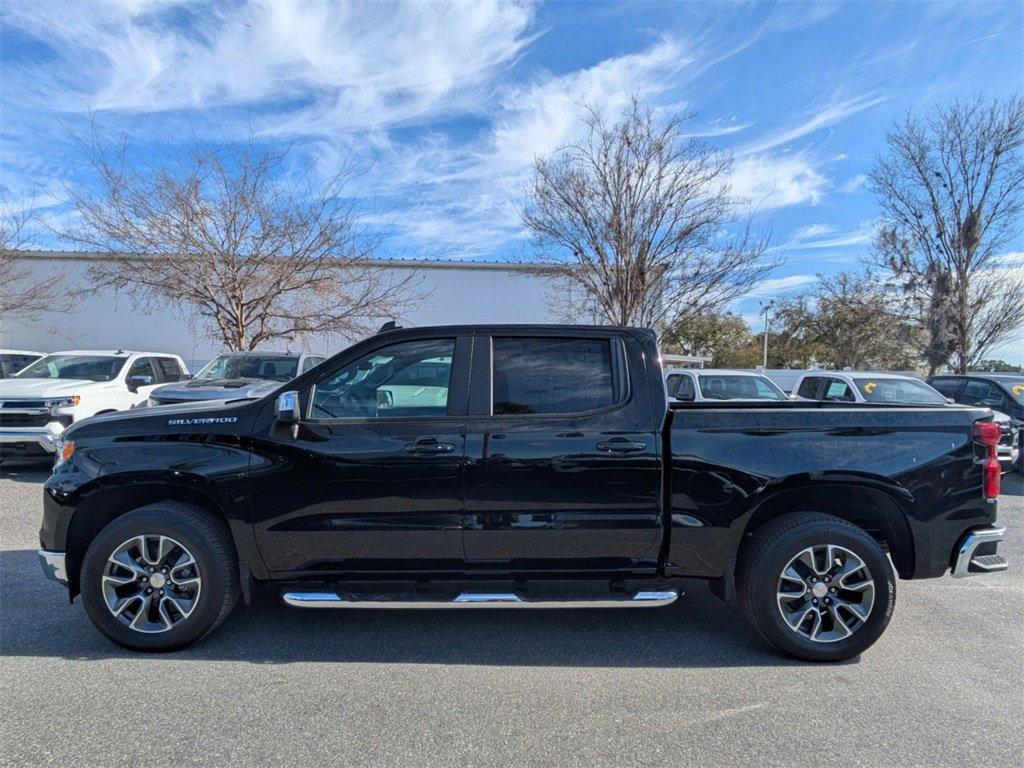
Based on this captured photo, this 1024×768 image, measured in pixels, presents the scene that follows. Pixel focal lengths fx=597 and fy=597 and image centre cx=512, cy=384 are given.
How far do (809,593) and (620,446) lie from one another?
4.63ft

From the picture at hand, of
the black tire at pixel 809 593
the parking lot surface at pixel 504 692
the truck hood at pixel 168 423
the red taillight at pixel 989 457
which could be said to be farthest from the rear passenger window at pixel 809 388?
the truck hood at pixel 168 423

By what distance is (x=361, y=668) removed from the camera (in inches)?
133

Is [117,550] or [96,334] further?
[96,334]

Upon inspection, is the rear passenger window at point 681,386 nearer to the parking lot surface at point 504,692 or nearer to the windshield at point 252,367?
the parking lot surface at point 504,692

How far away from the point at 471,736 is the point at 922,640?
301 centimetres

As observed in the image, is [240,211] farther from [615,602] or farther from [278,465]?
[615,602]

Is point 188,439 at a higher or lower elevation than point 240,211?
lower

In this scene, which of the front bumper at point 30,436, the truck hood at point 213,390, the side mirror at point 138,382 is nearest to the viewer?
the front bumper at point 30,436

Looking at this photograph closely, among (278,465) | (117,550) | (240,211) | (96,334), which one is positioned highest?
(240,211)

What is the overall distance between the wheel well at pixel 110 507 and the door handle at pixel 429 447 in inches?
→ 48.1

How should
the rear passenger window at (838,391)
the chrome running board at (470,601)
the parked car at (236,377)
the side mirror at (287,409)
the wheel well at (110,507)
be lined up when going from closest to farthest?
the chrome running board at (470,601) < the side mirror at (287,409) < the wheel well at (110,507) < the parked car at (236,377) < the rear passenger window at (838,391)

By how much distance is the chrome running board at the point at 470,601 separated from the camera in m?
3.39

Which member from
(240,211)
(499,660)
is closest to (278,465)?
(499,660)

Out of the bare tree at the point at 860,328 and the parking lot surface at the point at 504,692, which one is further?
the bare tree at the point at 860,328
